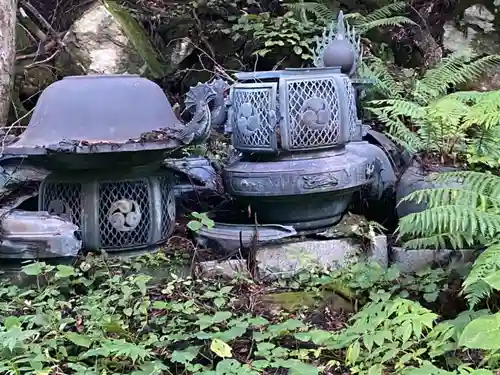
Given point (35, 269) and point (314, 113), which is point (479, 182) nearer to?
point (314, 113)

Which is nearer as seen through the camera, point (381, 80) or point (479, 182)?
point (479, 182)

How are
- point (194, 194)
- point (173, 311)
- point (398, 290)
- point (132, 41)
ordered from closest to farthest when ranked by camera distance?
point (173, 311), point (398, 290), point (194, 194), point (132, 41)

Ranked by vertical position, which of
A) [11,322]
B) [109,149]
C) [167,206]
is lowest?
[11,322]

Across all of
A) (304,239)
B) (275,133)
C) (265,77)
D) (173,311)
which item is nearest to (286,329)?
(173,311)

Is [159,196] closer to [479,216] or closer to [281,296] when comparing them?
[281,296]

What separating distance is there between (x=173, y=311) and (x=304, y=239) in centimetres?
90

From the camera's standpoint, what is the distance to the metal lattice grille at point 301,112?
10.4ft

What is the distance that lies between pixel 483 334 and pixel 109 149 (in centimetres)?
173

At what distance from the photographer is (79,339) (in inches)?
92.9

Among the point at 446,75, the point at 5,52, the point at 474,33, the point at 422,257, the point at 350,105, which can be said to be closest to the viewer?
the point at 422,257

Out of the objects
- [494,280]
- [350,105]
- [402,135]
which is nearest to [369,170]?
[350,105]

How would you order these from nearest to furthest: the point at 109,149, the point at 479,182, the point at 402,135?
the point at 479,182 → the point at 109,149 → the point at 402,135

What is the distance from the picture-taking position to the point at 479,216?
257cm

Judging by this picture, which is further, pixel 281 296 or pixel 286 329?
pixel 281 296
